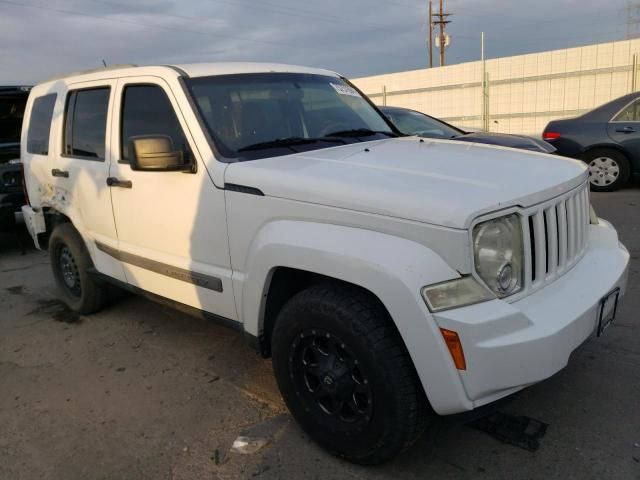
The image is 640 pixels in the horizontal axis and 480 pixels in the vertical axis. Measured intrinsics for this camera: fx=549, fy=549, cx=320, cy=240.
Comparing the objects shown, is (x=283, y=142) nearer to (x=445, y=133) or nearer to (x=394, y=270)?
(x=394, y=270)

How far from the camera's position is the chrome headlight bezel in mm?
2203

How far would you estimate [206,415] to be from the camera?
3139mm

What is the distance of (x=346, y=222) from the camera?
7.93 ft

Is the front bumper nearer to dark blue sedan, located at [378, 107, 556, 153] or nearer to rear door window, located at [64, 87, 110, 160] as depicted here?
rear door window, located at [64, 87, 110, 160]

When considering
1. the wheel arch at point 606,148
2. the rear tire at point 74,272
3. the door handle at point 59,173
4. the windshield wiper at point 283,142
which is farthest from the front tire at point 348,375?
the wheel arch at point 606,148

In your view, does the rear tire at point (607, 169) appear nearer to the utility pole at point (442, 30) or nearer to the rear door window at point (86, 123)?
the rear door window at point (86, 123)

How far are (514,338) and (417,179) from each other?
81 cm

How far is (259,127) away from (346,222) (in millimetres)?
1207

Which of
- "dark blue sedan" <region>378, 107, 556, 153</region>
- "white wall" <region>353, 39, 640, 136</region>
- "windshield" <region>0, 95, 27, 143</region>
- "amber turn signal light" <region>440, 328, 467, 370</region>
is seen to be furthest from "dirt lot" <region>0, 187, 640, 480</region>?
"white wall" <region>353, 39, 640, 136</region>

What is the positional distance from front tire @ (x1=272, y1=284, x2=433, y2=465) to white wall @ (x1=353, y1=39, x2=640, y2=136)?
15.1 m

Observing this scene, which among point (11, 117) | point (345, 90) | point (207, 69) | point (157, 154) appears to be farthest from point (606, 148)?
point (11, 117)

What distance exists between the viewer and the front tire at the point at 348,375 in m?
2.29

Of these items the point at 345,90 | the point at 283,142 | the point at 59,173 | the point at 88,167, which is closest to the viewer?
the point at 283,142

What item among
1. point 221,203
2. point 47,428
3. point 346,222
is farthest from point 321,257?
point 47,428
